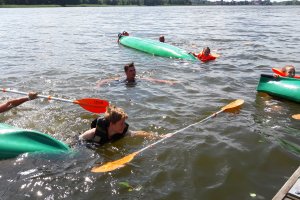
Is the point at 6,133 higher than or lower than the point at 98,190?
higher

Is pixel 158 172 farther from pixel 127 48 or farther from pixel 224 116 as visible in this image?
pixel 127 48

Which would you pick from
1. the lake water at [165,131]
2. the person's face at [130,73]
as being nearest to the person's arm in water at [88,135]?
the lake water at [165,131]

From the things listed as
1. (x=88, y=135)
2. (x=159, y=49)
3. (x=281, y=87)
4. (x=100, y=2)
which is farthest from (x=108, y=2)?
(x=88, y=135)

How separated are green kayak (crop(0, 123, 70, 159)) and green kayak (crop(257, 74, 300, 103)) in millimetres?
4835

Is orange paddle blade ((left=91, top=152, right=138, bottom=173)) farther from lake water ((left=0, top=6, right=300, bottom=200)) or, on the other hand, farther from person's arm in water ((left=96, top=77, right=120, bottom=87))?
person's arm in water ((left=96, top=77, right=120, bottom=87))

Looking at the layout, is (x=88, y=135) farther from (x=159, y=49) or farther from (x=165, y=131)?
(x=159, y=49)

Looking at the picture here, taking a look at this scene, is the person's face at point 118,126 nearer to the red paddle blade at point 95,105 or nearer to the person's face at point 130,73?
the red paddle blade at point 95,105

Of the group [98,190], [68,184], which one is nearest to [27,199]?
[68,184]

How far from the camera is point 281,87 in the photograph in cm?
749

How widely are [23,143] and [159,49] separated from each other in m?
9.04

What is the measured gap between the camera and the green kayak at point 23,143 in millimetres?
4750

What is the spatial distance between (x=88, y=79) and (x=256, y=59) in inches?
249

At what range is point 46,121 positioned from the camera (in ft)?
21.9

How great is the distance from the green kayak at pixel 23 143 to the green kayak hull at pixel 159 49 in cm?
794
